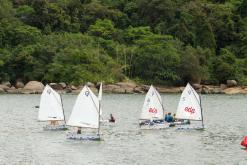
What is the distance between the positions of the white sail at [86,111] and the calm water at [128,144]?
1658 mm

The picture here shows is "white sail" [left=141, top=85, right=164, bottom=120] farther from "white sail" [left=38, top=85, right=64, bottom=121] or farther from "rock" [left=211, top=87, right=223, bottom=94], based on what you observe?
"rock" [left=211, top=87, right=223, bottom=94]

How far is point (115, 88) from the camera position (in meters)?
125

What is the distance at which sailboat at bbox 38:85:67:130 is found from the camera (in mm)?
68000

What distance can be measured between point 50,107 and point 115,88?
57.1 m

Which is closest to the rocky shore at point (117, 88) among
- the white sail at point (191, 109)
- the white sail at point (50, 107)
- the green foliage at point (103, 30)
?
the green foliage at point (103, 30)

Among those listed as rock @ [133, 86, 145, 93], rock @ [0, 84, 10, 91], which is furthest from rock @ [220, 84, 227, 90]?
rock @ [0, 84, 10, 91]

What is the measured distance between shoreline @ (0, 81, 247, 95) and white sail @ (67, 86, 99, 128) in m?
61.8

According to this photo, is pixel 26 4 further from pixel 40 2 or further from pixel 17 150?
pixel 17 150

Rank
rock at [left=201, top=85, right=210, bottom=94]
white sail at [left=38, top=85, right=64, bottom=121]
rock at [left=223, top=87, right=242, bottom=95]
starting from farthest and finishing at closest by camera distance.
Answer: rock at [left=223, top=87, right=242, bottom=95]
rock at [left=201, top=85, right=210, bottom=94]
white sail at [left=38, top=85, right=64, bottom=121]

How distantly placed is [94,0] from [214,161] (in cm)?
10493

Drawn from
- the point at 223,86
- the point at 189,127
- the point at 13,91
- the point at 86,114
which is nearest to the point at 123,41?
the point at 223,86

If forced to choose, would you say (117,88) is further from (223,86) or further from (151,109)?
(151,109)

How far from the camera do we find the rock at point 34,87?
123 metres

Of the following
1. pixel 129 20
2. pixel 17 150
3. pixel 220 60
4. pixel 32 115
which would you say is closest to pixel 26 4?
pixel 129 20
